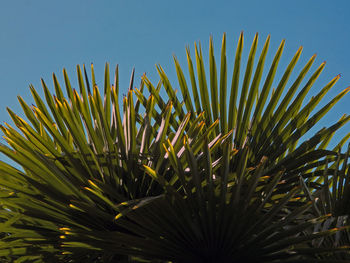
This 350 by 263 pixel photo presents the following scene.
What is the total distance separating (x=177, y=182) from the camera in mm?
2123

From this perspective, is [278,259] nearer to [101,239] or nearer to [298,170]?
[101,239]

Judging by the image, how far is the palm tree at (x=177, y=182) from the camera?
5.44 feet

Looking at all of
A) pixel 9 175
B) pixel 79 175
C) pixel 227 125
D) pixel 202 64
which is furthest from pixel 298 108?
pixel 9 175

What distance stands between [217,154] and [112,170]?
2.19ft

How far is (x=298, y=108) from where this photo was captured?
2568mm

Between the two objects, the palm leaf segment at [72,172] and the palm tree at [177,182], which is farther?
the palm leaf segment at [72,172]

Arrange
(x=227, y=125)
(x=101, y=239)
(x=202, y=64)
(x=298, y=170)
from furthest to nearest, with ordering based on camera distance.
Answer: (x=202, y=64), (x=227, y=125), (x=298, y=170), (x=101, y=239)

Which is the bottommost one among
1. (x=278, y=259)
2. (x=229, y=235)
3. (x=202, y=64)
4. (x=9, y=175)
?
(x=278, y=259)

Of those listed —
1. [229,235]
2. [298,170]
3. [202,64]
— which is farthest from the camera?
[202,64]

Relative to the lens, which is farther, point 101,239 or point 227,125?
point 227,125

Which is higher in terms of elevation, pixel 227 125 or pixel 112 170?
pixel 227 125

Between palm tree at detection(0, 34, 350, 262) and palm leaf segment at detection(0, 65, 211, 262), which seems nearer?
palm tree at detection(0, 34, 350, 262)

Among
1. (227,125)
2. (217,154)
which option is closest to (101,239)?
(217,154)

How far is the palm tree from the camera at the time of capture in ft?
5.44
